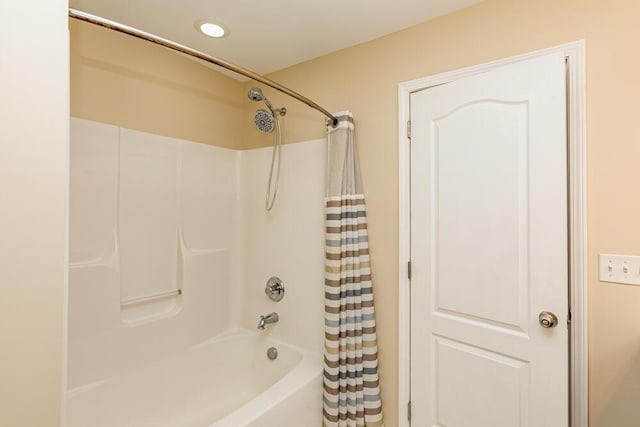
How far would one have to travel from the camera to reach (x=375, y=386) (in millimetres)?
1756

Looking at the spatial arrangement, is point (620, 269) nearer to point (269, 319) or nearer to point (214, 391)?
point (269, 319)

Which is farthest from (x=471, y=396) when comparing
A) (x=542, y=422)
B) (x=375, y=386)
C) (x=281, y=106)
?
(x=281, y=106)

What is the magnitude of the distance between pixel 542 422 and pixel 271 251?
1.70 m

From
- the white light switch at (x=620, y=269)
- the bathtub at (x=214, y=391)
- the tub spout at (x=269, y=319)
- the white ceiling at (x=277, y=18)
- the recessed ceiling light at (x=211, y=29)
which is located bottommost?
the bathtub at (x=214, y=391)

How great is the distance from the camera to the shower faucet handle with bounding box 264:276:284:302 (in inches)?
87.0

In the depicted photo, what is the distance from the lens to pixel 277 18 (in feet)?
5.55

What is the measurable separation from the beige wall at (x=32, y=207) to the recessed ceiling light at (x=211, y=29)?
116cm

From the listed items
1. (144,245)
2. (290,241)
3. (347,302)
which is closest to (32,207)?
(144,245)

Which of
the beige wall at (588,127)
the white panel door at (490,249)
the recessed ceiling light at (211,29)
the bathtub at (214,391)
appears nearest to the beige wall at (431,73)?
the beige wall at (588,127)

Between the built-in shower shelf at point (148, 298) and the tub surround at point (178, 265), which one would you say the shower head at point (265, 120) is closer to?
the tub surround at point (178, 265)

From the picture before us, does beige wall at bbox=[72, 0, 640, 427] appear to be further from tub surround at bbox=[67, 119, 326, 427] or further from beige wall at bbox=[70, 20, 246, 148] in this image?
tub surround at bbox=[67, 119, 326, 427]

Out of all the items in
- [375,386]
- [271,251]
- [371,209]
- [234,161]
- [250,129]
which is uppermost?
[250,129]

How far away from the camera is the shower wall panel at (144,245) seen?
1.63 m

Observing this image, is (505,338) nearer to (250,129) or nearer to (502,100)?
(502,100)
